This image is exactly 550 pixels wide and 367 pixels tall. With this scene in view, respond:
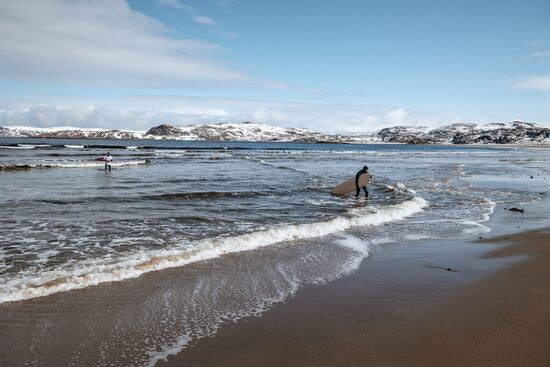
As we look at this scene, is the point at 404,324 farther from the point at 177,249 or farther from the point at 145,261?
the point at 177,249

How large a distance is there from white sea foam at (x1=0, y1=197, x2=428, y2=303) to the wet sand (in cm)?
306

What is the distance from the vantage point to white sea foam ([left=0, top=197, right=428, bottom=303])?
22.7 feet

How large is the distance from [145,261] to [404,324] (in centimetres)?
518

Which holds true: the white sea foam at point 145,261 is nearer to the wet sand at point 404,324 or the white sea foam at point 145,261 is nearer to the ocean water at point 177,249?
the ocean water at point 177,249

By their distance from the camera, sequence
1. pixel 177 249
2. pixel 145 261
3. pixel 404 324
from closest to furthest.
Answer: pixel 404 324 < pixel 145 261 < pixel 177 249

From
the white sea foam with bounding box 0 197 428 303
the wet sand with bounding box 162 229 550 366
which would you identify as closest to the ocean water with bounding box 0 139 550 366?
the white sea foam with bounding box 0 197 428 303

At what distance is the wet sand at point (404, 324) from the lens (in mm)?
4781

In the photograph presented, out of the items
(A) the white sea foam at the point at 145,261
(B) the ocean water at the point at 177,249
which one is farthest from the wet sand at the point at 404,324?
(A) the white sea foam at the point at 145,261

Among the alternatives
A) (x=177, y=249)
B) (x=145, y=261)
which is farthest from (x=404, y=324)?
(x=177, y=249)

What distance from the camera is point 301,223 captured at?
1363 cm

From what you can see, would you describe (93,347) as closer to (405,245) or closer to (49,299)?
(49,299)

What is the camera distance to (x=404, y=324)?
5.75 metres

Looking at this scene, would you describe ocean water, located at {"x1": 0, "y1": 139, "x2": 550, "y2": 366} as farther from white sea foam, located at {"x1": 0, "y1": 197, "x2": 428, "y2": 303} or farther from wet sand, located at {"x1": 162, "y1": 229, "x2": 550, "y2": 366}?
wet sand, located at {"x1": 162, "y1": 229, "x2": 550, "y2": 366}

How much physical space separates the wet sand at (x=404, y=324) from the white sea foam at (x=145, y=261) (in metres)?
3.06
